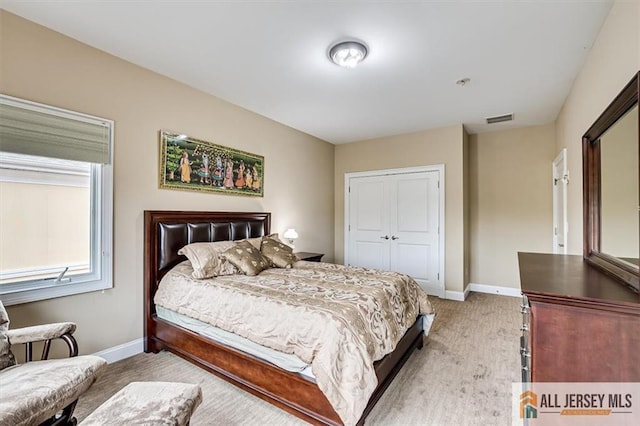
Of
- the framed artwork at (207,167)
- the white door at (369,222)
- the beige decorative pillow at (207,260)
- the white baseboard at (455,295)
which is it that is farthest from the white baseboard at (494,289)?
the beige decorative pillow at (207,260)

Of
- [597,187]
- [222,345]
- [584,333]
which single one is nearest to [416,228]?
[597,187]

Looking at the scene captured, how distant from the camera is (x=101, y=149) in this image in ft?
8.13

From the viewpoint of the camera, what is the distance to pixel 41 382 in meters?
1.43

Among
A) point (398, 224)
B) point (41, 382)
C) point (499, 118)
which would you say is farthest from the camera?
point (398, 224)

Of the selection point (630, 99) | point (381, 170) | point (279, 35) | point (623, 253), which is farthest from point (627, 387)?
point (381, 170)

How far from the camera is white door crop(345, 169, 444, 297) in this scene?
15.2ft

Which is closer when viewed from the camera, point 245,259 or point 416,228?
point 245,259

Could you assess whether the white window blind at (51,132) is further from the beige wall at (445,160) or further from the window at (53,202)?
the beige wall at (445,160)

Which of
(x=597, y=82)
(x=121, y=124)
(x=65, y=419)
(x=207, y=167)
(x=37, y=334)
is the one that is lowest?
(x=65, y=419)

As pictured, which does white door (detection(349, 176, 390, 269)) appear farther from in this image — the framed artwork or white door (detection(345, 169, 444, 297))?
the framed artwork

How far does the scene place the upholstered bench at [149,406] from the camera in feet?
3.98

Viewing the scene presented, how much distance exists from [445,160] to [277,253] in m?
3.01

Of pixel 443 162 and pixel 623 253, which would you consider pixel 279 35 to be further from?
pixel 443 162

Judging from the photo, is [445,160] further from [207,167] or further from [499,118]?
[207,167]
